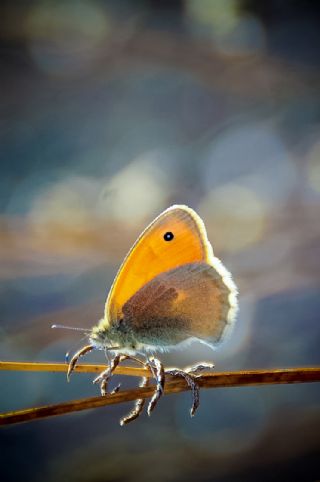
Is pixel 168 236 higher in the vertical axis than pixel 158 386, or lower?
higher

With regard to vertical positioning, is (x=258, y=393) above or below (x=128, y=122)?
below

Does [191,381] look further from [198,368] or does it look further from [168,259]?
[168,259]

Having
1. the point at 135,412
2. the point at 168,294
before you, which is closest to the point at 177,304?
the point at 168,294

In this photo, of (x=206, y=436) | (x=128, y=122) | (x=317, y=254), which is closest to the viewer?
(x=206, y=436)

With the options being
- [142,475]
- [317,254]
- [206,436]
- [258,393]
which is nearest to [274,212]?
[317,254]

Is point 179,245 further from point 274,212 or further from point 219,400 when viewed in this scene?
point 274,212

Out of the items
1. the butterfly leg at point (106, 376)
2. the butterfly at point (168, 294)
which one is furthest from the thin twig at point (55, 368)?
the butterfly at point (168, 294)

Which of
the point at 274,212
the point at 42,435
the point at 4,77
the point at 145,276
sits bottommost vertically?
the point at 145,276

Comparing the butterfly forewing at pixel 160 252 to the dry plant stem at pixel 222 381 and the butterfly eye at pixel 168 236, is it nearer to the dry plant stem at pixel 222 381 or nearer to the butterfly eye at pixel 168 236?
the butterfly eye at pixel 168 236
